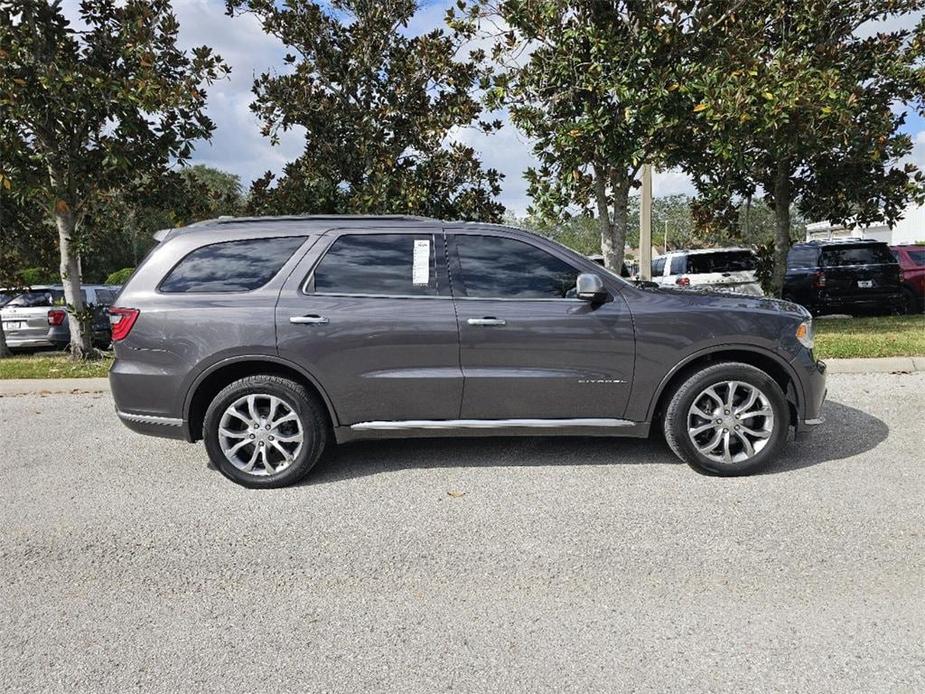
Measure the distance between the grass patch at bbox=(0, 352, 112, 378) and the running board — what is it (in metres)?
6.24

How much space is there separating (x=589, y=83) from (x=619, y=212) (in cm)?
284

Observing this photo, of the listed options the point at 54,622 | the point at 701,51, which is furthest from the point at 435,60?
the point at 54,622

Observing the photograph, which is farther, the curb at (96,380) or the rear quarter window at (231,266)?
the curb at (96,380)

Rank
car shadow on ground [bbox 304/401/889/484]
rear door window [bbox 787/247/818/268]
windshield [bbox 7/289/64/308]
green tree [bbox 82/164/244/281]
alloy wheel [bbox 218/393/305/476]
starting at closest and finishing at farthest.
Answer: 1. alloy wheel [bbox 218/393/305/476]
2. car shadow on ground [bbox 304/401/889/484]
3. green tree [bbox 82/164/244/281]
4. windshield [bbox 7/289/64/308]
5. rear door window [bbox 787/247/818/268]

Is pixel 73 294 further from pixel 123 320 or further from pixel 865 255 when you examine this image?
pixel 865 255

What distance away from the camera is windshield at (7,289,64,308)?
42.2 feet

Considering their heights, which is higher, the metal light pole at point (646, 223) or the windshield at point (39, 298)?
the metal light pole at point (646, 223)

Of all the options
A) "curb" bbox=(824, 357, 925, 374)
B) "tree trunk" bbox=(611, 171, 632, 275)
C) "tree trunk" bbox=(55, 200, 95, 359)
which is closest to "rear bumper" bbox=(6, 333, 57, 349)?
"tree trunk" bbox=(55, 200, 95, 359)

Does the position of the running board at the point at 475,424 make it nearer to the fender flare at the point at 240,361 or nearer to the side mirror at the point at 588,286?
the fender flare at the point at 240,361

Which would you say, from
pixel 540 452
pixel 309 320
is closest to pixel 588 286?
pixel 540 452

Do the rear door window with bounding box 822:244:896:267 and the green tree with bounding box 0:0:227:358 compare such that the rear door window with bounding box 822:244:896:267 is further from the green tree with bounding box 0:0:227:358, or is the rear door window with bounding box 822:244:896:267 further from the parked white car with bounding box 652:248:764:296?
the green tree with bounding box 0:0:227:358

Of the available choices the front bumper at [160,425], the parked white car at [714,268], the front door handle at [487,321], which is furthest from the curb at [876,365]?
the front bumper at [160,425]

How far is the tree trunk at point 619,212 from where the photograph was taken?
37.9ft

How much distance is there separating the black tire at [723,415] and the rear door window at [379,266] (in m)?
1.81
